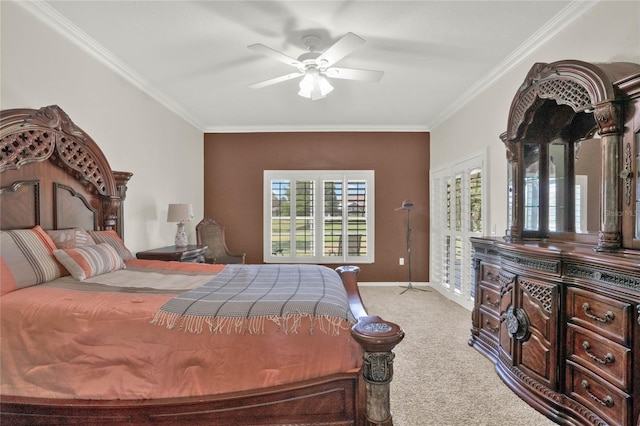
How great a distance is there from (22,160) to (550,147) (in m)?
4.01

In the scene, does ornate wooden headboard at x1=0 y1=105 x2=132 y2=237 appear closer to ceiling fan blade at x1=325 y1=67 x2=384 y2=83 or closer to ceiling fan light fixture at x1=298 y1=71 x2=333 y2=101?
ceiling fan light fixture at x1=298 y1=71 x2=333 y2=101

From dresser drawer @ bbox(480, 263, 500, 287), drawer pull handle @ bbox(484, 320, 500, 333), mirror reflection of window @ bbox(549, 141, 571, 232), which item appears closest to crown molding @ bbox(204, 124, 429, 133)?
mirror reflection of window @ bbox(549, 141, 571, 232)

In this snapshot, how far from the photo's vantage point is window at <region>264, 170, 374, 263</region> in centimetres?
544

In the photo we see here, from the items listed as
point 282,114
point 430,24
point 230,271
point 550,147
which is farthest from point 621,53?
point 282,114

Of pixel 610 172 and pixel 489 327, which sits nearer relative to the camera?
pixel 610 172

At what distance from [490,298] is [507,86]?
2203mm

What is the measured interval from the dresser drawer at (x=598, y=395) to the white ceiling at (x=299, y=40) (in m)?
2.56

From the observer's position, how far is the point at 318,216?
546 cm

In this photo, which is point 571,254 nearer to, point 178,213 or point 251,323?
point 251,323

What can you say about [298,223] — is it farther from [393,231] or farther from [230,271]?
[230,271]

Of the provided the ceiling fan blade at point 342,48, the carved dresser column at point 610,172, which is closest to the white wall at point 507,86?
the carved dresser column at point 610,172

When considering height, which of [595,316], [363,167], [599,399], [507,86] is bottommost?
[599,399]

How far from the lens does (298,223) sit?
5488 millimetres

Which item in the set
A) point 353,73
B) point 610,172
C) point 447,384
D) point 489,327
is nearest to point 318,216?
point 353,73
